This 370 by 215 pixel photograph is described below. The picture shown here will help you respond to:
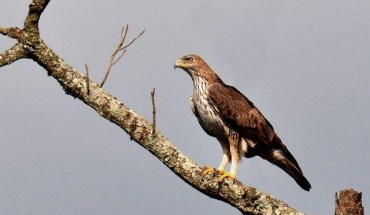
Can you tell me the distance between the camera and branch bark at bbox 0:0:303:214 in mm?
6949

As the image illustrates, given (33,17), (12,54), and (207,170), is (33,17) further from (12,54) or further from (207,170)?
(207,170)

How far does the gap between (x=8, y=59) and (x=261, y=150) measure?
425 centimetres

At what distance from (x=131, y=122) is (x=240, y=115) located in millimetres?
2740

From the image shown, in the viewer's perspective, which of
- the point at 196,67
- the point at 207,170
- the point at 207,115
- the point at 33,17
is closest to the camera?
the point at 207,170

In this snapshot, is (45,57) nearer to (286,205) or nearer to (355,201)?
(286,205)

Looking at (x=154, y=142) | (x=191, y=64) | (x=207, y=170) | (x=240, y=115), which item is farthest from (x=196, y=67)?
(x=154, y=142)

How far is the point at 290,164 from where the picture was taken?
9.33 m

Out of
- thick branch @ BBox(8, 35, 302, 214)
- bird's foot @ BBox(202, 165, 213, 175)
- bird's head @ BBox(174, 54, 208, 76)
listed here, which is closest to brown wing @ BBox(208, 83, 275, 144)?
bird's head @ BBox(174, 54, 208, 76)

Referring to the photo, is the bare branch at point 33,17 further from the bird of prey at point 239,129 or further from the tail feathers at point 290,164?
the tail feathers at point 290,164

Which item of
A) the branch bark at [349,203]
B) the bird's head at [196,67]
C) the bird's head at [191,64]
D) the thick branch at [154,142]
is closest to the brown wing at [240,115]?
the bird's head at [196,67]

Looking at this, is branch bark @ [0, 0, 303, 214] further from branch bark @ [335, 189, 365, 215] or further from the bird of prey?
the bird of prey

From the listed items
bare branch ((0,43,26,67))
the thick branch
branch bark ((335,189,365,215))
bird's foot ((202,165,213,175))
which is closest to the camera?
branch bark ((335,189,365,215))

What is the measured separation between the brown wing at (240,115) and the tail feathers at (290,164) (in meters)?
0.27

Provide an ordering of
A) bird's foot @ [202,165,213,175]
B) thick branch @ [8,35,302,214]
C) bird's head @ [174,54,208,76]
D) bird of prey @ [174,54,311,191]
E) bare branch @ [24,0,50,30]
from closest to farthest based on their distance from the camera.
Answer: thick branch @ [8,35,302,214], bird's foot @ [202,165,213,175], bare branch @ [24,0,50,30], bird of prey @ [174,54,311,191], bird's head @ [174,54,208,76]
